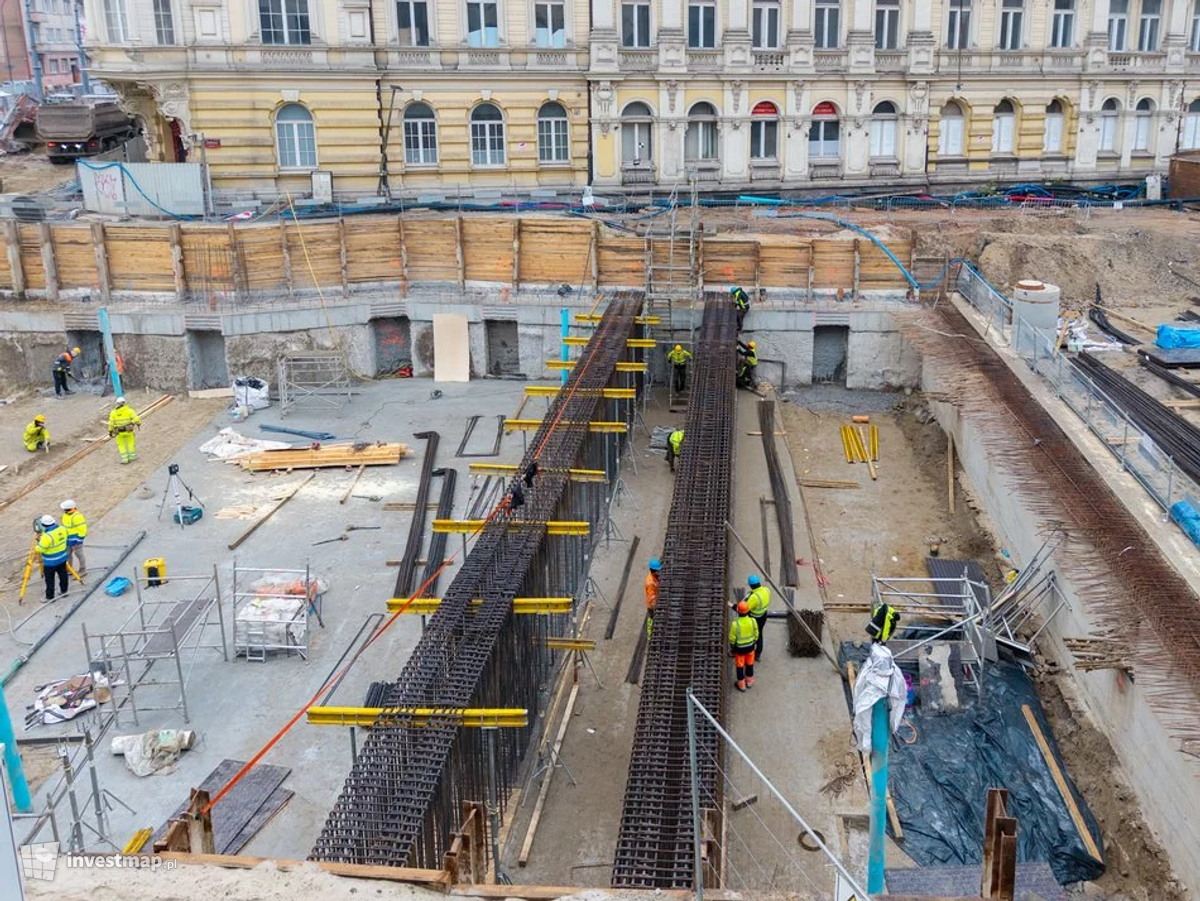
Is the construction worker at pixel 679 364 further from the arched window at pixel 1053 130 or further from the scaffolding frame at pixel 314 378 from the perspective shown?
the arched window at pixel 1053 130

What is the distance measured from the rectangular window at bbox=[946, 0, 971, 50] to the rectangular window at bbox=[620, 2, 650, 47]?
9.82 m

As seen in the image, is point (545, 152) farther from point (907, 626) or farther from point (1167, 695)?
point (1167, 695)

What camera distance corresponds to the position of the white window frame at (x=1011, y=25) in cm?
3679

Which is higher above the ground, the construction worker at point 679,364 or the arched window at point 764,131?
the arched window at point 764,131

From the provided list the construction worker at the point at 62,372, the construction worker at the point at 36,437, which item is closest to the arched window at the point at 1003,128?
the construction worker at the point at 62,372

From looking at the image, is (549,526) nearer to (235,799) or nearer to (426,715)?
(426,715)

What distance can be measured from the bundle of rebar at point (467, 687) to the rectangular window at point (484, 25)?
68.5ft

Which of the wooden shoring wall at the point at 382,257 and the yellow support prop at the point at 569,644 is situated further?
the wooden shoring wall at the point at 382,257

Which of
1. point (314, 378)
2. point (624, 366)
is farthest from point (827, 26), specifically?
point (314, 378)

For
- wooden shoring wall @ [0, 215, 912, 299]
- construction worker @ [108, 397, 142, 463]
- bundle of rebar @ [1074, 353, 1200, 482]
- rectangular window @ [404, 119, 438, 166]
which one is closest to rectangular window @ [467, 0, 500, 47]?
rectangular window @ [404, 119, 438, 166]

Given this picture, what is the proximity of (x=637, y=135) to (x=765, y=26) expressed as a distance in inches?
206

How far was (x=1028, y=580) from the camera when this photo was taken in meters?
15.7

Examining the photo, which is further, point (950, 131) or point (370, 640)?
point (950, 131)

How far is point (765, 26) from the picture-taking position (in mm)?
35938
